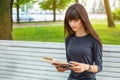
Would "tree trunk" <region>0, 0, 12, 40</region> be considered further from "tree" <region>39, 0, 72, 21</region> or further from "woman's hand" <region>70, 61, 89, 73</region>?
"tree" <region>39, 0, 72, 21</region>

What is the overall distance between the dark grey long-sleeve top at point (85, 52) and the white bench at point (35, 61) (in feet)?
4.87

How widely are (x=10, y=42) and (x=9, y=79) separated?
575 mm

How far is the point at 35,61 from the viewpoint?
16.2 ft

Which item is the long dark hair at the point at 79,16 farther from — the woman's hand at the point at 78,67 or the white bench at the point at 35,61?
the white bench at the point at 35,61

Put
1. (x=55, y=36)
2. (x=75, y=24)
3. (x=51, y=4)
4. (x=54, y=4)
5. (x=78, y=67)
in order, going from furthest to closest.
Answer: (x=51, y=4) → (x=54, y=4) → (x=55, y=36) → (x=75, y=24) → (x=78, y=67)

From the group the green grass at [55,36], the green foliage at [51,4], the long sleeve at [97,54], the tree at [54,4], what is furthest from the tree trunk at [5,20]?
the green foliage at [51,4]

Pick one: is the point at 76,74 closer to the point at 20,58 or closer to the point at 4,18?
the point at 20,58

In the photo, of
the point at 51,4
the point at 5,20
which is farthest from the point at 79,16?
the point at 51,4

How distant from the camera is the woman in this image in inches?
110

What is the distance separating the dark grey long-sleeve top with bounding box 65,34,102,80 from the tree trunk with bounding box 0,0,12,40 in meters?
5.01

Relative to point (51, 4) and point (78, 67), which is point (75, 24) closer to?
point (78, 67)

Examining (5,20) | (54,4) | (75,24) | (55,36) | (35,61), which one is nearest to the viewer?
(75,24)

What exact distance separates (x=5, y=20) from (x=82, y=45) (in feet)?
17.0

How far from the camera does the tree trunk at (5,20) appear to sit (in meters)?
7.68
